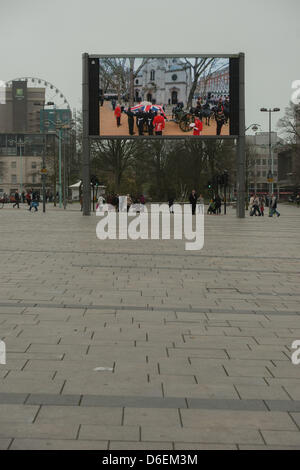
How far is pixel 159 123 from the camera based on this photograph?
34125 mm

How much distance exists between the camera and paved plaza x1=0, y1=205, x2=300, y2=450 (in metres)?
3.64

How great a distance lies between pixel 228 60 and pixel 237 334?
30.9 m

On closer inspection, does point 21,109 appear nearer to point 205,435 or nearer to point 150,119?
point 150,119

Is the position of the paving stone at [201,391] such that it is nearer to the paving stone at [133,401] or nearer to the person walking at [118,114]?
the paving stone at [133,401]

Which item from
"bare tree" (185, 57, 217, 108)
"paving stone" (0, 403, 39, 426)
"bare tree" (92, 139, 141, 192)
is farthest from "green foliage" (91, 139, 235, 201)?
"paving stone" (0, 403, 39, 426)

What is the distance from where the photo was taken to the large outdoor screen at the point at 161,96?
111ft

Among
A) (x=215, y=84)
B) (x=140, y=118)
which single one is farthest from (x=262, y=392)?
(x=215, y=84)

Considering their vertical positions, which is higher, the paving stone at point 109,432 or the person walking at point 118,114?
the person walking at point 118,114

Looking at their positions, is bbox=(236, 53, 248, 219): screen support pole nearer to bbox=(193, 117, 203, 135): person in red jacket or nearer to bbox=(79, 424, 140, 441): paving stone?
bbox=(193, 117, 203, 135): person in red jacket

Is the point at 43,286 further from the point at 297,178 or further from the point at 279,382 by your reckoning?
the point at 297,178

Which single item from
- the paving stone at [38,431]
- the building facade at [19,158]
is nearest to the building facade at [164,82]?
the paving stone at [38,431]

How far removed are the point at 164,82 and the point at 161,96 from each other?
2.68 feet

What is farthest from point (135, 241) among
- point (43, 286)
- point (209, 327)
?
point (209, 327)

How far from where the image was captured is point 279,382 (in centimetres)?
463
